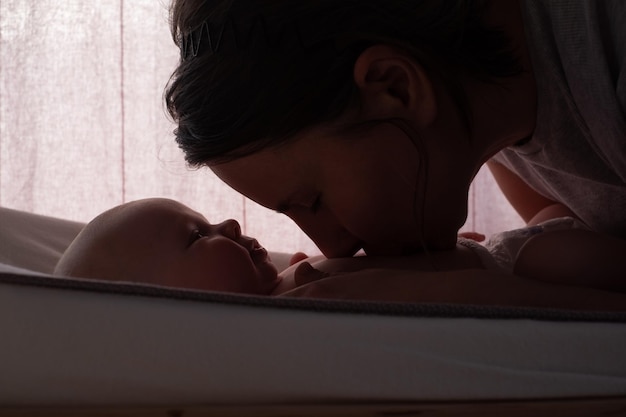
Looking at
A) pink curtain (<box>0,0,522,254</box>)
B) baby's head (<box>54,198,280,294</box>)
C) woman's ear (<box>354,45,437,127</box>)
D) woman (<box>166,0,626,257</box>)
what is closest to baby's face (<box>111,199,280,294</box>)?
baby's head (<box>54,198,280,294</box>)

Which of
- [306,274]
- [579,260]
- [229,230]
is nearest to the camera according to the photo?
[579,260]

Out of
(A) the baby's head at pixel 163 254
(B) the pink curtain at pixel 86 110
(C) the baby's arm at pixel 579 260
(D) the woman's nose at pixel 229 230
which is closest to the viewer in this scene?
(C) the baby's arm at pixel 579 260

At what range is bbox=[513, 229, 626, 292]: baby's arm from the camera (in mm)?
932

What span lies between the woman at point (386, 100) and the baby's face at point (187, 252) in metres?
0.10

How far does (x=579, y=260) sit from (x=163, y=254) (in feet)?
1.72

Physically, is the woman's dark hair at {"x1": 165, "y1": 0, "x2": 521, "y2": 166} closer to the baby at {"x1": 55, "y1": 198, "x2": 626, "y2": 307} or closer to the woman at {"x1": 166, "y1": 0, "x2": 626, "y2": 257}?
the woman at {"x1": 166, "y1": 0, "x2": 626, "y2": 257}

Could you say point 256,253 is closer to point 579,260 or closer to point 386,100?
point 386,100

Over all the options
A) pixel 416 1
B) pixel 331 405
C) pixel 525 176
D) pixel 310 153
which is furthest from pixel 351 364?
pixel 525 176

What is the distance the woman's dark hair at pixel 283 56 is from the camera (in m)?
0.94

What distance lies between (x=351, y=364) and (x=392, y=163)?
1.30 ft

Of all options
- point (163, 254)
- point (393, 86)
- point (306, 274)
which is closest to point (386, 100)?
point (393, 86)

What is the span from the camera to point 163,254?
108cm

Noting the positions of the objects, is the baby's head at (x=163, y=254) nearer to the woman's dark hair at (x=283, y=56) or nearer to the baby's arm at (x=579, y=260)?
the woman's dark hair at (x=283, y=56)

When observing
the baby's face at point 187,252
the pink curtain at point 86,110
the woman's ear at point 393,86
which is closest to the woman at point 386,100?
the woman's ear at point 393,86
